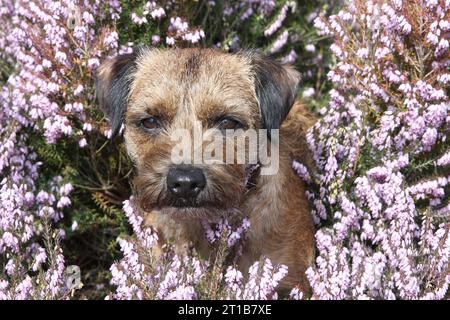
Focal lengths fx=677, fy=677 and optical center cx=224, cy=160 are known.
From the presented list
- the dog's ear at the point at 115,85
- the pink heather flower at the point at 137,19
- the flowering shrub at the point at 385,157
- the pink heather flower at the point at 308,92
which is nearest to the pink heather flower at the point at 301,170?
the flowering shrub at the point at 385,157

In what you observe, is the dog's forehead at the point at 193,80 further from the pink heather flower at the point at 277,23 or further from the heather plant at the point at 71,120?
the pink heather flower at the point at 277,23

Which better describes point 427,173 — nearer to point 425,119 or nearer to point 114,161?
point 425,119

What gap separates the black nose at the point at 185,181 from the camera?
11.6 ft

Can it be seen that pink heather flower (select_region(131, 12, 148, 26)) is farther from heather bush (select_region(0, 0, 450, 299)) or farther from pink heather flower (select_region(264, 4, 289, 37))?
pink heather flower (select_region(264, 4, 289, 37))

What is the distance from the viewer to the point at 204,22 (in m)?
5.23

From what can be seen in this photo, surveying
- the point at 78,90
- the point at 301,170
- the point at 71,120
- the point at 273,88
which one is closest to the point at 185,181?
the point at 273,88

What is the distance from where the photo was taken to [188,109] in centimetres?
392

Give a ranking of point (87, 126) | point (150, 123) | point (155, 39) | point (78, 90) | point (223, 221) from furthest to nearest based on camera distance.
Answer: point (155, 39) < point (87, 126) < point (78, 90) < point (150, 123) < point (223, 221)

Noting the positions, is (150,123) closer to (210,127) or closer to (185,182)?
(210,127)

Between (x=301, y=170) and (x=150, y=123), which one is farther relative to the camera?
(x=301, y=170)

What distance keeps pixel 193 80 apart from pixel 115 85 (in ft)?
1.88

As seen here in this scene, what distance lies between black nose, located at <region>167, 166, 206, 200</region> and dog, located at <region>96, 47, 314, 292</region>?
11 millimetres

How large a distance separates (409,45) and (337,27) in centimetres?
46
